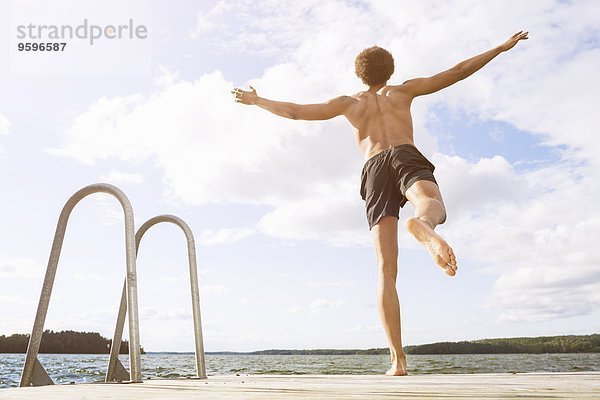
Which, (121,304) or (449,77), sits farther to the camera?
(449,77)

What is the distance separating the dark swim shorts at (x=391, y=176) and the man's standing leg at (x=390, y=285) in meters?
0.09

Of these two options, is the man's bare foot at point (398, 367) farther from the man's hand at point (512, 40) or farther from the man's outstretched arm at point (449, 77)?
the man's hand at point (512, 40)

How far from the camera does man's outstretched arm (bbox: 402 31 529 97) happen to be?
190 inches

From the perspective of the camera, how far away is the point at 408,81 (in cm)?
489

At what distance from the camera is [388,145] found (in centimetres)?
462

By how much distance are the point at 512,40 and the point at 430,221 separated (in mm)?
2129

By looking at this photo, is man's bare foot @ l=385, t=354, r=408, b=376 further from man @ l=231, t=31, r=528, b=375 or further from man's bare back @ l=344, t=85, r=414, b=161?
man's bare back @ l=344, t=85, r=414, b=161

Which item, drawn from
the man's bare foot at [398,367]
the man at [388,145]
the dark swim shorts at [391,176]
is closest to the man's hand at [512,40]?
the man at [388,145]

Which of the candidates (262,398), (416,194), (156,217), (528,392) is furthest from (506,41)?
(262,398)

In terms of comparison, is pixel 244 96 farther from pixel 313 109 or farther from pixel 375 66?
pixel 375 66

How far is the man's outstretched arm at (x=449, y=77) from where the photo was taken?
4.82 meters

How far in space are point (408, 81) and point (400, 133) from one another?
1.76 feet

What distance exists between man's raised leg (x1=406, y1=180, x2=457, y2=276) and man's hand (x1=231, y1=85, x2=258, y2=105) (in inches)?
63.1

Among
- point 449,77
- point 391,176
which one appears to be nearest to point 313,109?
point 391,176
